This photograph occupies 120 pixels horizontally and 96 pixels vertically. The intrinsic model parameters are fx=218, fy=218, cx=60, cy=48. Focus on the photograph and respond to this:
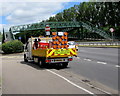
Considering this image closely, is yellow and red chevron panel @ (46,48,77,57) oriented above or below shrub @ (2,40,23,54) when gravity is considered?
above

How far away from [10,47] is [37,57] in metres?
16.9

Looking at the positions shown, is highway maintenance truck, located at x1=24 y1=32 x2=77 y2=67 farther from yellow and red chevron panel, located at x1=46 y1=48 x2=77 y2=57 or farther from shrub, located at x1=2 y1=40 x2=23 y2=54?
shrub, located at x1=2 y1=40 x2=23 y2=54

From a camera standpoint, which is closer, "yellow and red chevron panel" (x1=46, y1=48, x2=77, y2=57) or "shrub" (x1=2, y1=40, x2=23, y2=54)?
"yellow and red chevron panel" (x1=46, y1=48, x2=77, y2=57)

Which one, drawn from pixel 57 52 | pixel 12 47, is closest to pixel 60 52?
pixel 57 52

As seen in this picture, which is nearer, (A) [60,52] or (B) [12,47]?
(A) [60,52]

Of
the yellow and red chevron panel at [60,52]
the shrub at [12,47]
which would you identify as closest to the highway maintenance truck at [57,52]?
the yellow and red chevron panel at [60,52]

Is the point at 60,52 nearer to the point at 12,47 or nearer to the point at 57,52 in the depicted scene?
the point at 57,52

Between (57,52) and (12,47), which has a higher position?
(57,52)

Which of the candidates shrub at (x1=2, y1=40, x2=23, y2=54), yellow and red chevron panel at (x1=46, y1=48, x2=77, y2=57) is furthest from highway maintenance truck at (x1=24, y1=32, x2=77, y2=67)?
shrub at (x1=2, y1=40, x2=23, y2=54)

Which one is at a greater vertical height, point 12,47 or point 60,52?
point 60,52

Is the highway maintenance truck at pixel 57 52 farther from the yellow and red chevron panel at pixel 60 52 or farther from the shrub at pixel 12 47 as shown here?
the shrub at pixel 12 47

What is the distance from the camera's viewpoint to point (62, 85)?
340 inches

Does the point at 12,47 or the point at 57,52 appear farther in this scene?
the point at 12,47

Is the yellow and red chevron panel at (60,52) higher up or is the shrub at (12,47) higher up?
the yellow and red chevron panel at (60,52)
